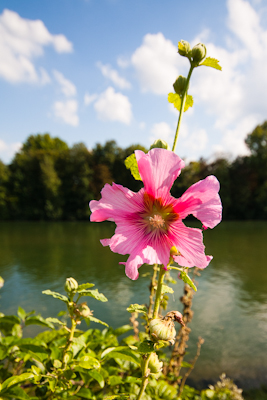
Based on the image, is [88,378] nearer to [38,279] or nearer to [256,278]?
[38,279]

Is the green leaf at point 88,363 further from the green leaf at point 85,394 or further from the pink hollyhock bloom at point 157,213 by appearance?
the pink hollyhock bloom at point 157,213

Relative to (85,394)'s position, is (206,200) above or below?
above

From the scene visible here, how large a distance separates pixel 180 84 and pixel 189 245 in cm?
51

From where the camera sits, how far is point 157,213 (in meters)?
0.76

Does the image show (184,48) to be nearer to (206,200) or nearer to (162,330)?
(206,200)

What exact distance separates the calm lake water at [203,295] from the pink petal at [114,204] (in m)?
3.04

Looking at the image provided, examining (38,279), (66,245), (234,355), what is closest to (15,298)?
(38,279)

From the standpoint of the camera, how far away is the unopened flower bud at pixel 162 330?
68 centimetres

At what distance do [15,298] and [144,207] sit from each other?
5.70 meters

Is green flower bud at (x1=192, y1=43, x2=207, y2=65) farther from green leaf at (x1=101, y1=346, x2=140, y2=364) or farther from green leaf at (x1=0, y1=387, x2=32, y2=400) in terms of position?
green leaf at (x1=0, y1=387, x2=32, y2=400)

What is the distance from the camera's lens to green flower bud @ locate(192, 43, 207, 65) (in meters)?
0.78

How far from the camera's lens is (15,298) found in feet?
17.9

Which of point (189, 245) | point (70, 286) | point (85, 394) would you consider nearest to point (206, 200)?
point (189, 245)

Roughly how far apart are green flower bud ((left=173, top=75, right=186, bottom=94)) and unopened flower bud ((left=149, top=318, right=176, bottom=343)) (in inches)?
27.7
